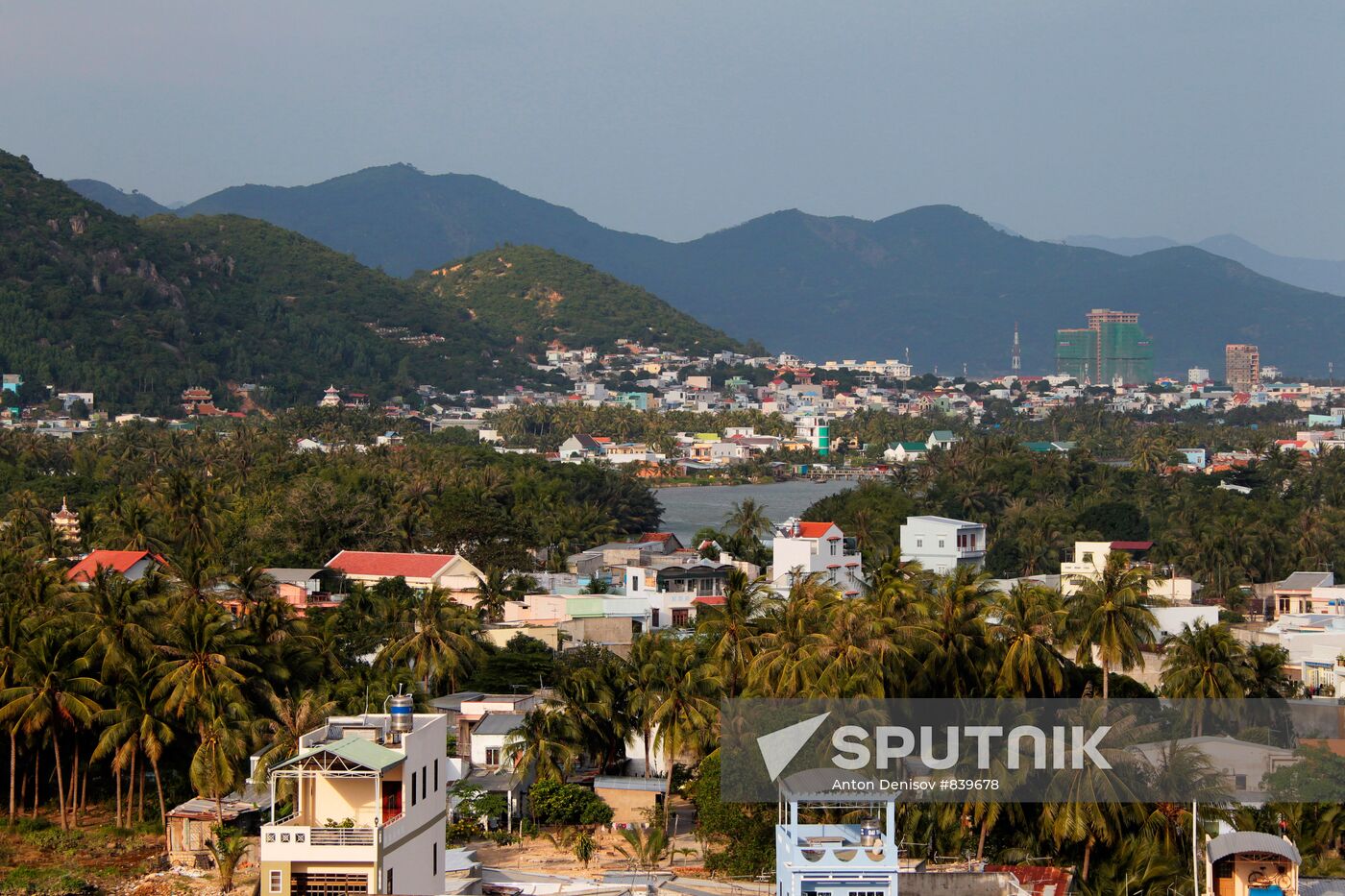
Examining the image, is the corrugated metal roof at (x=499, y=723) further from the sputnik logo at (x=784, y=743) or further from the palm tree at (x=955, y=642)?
the palm tree at (x=955, y=642)

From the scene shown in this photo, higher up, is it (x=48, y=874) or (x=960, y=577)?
(x=960, y=577)

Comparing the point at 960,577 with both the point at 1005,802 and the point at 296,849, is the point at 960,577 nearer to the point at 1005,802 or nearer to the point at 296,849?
the point at 1005,802

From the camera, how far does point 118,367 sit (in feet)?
410

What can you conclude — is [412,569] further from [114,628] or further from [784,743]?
[784,743]

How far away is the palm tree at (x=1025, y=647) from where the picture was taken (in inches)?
978

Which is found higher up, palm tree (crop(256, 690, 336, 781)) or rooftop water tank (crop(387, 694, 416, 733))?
rooftop water tank (crop(387, 694, 416, 733))

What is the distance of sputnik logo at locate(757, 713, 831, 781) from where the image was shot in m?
23.9

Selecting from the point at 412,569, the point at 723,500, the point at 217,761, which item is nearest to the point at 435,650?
the point at 217,761

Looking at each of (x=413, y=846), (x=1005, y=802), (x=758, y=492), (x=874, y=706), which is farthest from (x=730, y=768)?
(x=758, y=492)

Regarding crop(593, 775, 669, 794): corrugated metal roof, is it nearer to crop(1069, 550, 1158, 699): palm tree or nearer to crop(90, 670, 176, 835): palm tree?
crop(90, 670, 176, 835): palm tree

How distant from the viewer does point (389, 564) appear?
4297 cm

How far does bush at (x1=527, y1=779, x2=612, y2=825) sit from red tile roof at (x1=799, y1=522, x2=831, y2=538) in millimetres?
17455

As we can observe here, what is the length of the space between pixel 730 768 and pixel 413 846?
22.2 feet

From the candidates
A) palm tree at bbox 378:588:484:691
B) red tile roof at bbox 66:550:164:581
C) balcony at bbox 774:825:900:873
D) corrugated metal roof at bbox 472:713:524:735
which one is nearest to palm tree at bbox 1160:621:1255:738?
corrugated metal roof at bbox 472:713:524:735
